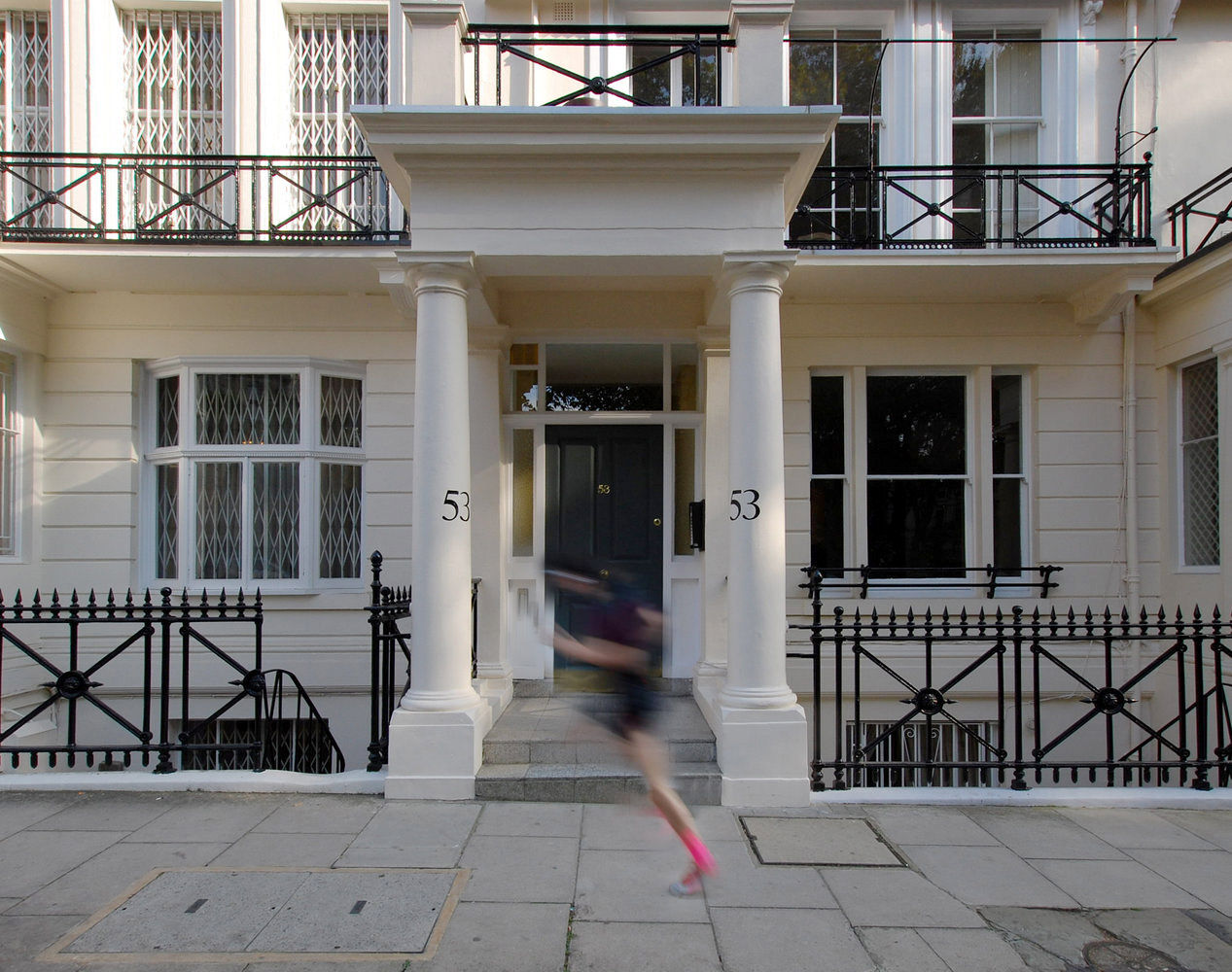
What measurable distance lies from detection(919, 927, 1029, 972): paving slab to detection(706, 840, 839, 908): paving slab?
0.53 meters

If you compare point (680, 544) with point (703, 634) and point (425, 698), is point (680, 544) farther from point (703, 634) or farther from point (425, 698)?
point (425, 698)

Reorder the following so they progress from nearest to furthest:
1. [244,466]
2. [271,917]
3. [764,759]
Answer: [271,917] < [764,759] < [244,466]

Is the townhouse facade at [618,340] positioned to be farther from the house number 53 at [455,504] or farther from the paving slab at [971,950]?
the paving slab at [971,950]

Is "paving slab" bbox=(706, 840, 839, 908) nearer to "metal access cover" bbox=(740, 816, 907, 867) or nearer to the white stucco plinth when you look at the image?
"metal access cover" bbox=(740, 816, 907, 867)

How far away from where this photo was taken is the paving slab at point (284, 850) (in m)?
4.66

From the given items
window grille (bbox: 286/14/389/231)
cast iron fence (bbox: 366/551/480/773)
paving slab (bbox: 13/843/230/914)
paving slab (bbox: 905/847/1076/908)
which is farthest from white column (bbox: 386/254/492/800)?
window grille (bbox: 286/14/389/231)

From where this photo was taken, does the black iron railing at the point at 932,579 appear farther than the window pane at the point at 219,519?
No

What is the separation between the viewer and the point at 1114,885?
4484 mm

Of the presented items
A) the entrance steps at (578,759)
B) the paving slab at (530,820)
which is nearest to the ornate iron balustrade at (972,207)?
the entrance steps at (578,759)

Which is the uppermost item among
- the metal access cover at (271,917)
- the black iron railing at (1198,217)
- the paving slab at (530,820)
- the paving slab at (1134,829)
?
the black iron railing at (1198,217)

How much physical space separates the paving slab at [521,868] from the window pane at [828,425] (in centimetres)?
529

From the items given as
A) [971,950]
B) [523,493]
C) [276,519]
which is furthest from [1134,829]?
[276,519]

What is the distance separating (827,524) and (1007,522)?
1.97 m

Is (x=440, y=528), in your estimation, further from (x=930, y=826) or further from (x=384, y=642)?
(x=930, y=826)
